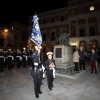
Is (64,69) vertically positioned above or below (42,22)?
below

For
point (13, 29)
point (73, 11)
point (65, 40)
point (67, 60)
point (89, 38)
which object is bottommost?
point (67, 60)

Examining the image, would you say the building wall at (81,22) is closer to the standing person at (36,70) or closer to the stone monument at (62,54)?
the stone monument at (62,54)

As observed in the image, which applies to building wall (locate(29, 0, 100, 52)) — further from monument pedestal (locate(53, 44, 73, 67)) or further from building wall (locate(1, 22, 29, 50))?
monument pedestal (locate(53, 44, 73, 67))

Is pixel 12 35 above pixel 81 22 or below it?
below

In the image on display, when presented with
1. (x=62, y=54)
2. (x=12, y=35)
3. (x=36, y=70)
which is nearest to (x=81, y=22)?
(x=62, y=54)

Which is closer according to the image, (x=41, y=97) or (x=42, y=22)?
(x=41, y=97)

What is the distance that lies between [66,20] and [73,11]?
3.03m

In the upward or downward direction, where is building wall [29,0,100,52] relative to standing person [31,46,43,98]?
upward

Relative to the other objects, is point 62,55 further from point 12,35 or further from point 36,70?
point 12,35

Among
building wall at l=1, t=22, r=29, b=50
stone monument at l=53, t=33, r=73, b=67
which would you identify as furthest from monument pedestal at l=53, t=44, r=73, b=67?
building wall at l=1, t=22, r=29, b=50

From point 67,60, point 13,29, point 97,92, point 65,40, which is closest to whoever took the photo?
point 97,92

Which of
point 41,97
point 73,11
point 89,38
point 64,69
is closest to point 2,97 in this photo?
point 41,97

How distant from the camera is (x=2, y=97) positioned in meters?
4.52

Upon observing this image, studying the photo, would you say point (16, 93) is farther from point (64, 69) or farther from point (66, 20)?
point (66, 20)
